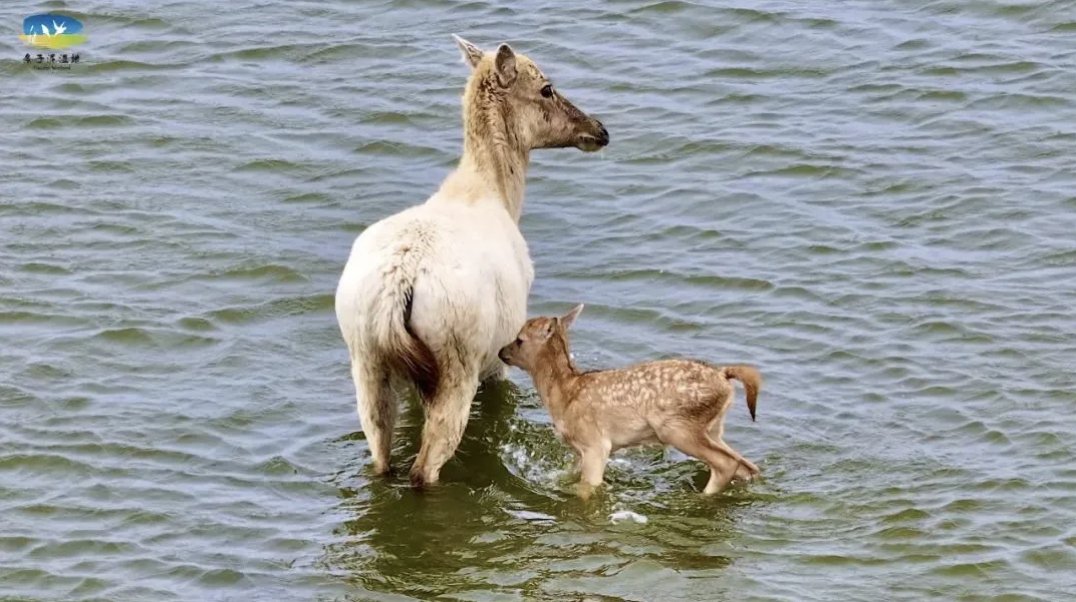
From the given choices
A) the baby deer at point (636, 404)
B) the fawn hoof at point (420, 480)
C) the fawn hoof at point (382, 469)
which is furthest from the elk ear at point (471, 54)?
the fawn hoof at point (420, 480)

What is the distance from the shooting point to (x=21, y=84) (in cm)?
1480

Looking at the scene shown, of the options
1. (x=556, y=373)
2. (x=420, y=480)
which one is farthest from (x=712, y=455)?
(x=420, y=480)

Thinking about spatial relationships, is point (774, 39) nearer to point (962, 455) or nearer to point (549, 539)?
point (962, 455)

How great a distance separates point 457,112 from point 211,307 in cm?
394

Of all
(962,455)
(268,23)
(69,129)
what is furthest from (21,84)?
(962,455)

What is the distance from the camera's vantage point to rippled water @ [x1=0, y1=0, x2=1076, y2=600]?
7832 mm

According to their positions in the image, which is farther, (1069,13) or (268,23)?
(268,23)

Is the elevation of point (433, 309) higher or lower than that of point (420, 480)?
higher

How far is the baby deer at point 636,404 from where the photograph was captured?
832 centimetres

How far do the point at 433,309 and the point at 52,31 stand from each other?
29.6 feet

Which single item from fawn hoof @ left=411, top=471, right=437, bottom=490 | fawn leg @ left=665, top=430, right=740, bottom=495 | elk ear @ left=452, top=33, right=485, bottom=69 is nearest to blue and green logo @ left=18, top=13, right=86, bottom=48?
elk ear @ left=452, top=33, right=485, bottom=69

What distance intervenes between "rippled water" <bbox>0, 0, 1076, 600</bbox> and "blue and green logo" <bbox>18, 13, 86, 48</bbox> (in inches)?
6.1

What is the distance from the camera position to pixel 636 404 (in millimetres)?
8422

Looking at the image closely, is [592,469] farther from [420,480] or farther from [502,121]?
[502,121]
